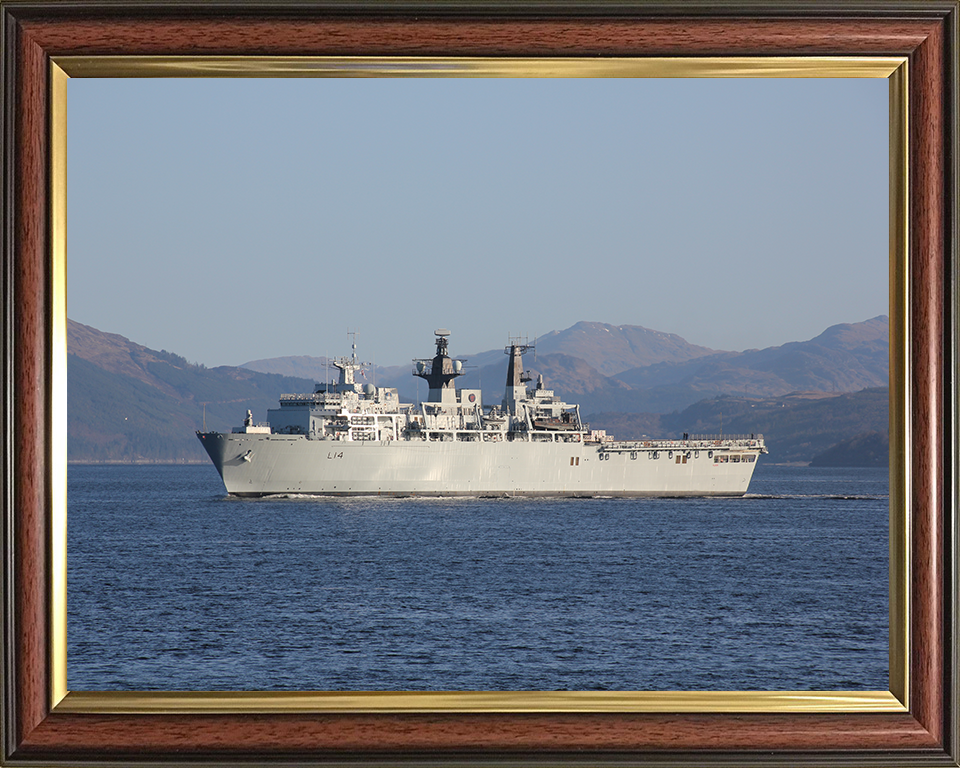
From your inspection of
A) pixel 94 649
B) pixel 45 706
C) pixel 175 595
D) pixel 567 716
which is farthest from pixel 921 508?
pixel 175 595

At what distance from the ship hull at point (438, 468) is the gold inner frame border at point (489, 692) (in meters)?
46.5

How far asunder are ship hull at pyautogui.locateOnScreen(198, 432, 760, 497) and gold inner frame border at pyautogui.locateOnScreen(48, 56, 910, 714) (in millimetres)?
46452

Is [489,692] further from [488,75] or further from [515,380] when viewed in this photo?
[515,380]

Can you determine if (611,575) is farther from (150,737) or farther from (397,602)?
(150,737)

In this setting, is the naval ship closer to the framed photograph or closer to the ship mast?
the ship mast

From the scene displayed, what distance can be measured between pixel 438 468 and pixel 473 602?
28.6 m

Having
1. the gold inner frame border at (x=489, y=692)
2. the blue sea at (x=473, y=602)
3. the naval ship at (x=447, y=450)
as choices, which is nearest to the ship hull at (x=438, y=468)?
the naval ship at (x=447, y=450)

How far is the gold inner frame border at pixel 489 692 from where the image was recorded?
3910 millimetres

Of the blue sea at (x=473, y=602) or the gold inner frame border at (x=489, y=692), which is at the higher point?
the gold inner frame border at (x=489, y=692)

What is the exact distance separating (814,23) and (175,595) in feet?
79.1

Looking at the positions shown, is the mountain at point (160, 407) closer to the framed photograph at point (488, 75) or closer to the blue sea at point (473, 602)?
the blue sea at point (473, 602)

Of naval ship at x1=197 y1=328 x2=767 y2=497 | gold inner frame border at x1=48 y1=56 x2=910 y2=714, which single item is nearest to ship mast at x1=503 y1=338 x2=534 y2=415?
naval ship at x1=197 y1=328 x2=767 y2=497

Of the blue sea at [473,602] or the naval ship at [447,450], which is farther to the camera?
the naval ship at [447,450]

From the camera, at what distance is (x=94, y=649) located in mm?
17281
